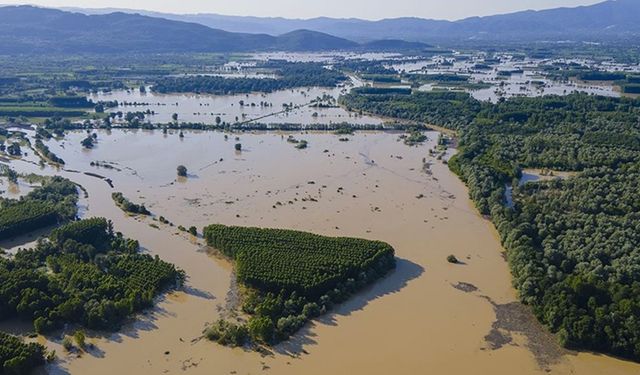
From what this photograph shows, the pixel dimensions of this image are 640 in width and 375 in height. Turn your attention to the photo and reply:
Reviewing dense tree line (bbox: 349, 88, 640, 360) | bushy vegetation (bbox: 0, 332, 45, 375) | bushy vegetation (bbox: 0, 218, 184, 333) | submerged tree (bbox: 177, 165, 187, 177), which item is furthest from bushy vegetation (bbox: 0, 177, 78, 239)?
dense tree line (bbox: 349, 88, 640, 360)

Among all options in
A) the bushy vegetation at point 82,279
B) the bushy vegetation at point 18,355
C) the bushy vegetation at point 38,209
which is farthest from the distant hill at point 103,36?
the bushy vegetation at point 18,355

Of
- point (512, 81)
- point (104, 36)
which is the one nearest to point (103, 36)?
point (104, 36)

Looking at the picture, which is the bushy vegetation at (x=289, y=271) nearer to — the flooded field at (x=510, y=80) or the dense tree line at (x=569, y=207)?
the dense tree line at (x=569, y=207)

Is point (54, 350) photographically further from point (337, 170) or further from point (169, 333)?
point (337, 170)

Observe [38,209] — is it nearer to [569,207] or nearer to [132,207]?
[132,207]

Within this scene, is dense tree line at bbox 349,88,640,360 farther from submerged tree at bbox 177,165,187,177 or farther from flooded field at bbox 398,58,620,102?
submerged tree at bbox 177,165,187,177

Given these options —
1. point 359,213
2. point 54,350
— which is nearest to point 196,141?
point 359,213

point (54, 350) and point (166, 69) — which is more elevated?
point (166, 69)
